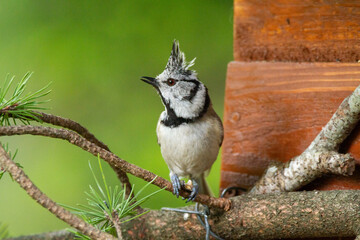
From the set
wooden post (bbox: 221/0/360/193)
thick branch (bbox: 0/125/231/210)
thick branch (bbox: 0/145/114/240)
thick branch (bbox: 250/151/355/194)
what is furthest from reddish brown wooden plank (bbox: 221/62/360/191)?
thick branch (bbox: 0/145/114/240)

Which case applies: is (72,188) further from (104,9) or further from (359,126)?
(359,126)

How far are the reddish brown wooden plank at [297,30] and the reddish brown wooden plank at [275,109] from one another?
53mm

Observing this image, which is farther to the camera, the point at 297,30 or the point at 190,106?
the point at 190,106

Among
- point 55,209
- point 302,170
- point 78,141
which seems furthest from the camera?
point 302,170

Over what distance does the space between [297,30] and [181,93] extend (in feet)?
2.19

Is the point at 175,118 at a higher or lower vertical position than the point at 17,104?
lower

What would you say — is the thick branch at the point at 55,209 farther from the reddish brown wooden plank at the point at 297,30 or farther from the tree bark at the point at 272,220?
the reddish brown wooden plank at the point at 297,30

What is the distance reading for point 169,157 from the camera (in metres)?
2.61

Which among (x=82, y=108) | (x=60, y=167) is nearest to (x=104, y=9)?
(x=82, y=108)

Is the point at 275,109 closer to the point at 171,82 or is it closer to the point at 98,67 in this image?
the point at 171,82

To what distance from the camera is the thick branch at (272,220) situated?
6.31 feet

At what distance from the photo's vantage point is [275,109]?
7.70 feet

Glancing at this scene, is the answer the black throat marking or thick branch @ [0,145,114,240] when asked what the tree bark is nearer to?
the black throat marking

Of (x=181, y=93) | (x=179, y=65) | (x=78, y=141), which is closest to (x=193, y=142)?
(x=181, y=93)
